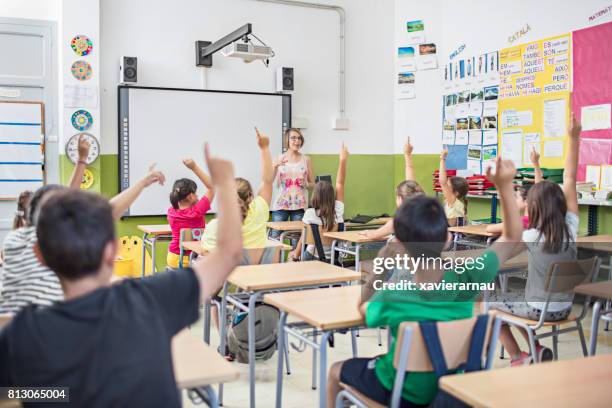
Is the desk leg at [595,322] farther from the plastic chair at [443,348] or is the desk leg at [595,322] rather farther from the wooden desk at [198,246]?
the wooden desk at [198,246]

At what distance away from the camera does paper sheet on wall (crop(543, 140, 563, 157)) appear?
19.4ft

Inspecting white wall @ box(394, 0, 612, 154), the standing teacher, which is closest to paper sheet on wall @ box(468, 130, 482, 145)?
white wall @ box(394, 0, 612, 154)

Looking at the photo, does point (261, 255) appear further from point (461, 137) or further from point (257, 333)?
point (461, 137)

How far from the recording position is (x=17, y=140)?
19.5ft

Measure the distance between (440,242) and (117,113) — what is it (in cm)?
493

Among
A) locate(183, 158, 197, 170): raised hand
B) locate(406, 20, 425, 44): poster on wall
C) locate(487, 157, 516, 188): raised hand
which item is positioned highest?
locate(406, 20, 425, 44): poster on wall

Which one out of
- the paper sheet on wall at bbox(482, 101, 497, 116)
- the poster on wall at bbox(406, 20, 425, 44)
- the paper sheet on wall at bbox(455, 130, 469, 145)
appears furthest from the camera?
the poster on wall at bbox(406, 20, 425, 44)

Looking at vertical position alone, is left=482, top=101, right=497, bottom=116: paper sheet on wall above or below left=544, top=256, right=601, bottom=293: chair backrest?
above

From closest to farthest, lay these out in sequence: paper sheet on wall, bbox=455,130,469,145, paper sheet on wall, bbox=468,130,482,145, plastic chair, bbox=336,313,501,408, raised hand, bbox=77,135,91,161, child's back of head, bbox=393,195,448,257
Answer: plastic chair, bbox=336,313,501,408, child's back of head, bbox=393,195,448,257, raised hand, bbox=77,135,91,161, paper sheet on wall, bbox=468,130,482,145, paper sheet on wall, bbox=455,130,469,145

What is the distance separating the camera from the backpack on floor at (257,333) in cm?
370

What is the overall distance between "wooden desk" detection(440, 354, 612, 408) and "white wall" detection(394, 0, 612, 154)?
469 centimetres

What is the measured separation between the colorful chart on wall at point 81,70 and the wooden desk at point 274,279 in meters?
3.59

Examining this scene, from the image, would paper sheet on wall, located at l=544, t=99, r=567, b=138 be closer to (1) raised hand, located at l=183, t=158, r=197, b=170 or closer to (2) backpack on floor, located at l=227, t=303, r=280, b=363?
(2) backpack on floor, located at l=227, t=303, r=280, b=363

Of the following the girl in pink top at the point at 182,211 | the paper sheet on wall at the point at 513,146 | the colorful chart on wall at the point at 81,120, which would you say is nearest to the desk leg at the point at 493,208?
the paper sheet on wall at the point at 513,146
